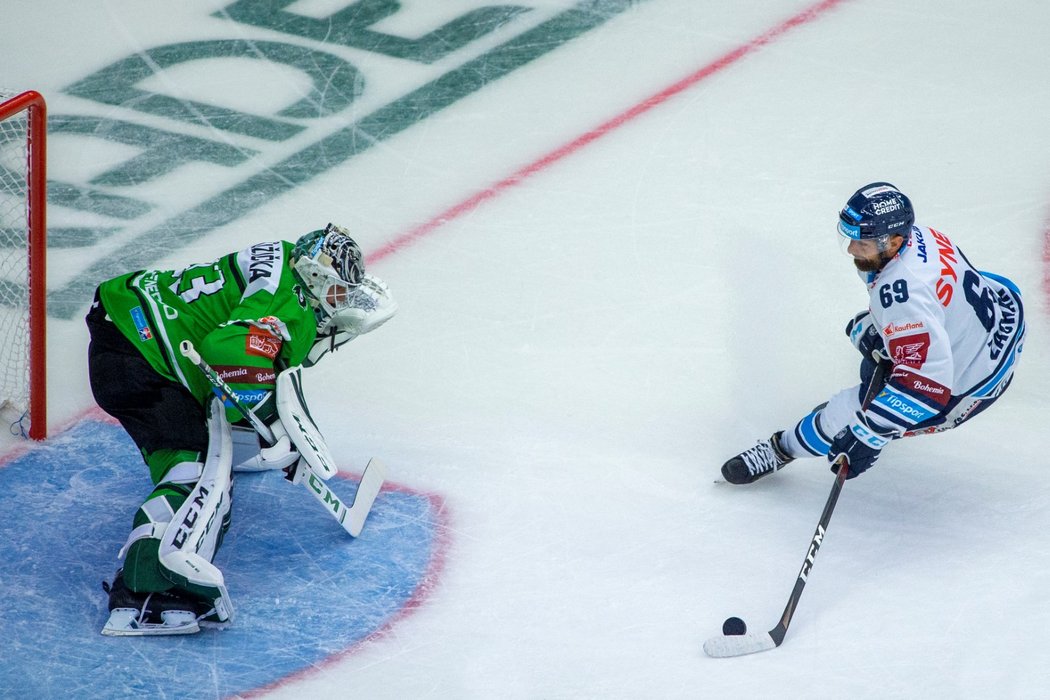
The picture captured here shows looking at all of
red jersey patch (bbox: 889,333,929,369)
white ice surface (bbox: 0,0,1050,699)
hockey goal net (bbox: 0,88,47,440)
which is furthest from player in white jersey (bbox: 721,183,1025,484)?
hockey goal net (bbox: 0,88,47,440)

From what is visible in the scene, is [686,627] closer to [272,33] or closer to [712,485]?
→ [712,485]

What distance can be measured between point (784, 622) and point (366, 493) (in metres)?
1.23

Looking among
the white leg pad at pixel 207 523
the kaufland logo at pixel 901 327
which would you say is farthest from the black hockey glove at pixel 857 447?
the white leg pad at pixel 207 523

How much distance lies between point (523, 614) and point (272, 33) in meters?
3.79

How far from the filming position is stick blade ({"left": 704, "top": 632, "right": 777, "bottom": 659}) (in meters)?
3.58

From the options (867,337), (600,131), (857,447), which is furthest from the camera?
(600,131)

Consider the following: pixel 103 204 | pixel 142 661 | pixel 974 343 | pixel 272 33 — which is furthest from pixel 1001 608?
pixel 272 33

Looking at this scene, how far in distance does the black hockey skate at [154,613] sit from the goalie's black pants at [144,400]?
39 cm

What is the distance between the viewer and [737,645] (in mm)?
3578

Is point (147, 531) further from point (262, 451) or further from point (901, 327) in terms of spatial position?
point (901, 327)

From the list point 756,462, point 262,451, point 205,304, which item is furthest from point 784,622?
point 205,304

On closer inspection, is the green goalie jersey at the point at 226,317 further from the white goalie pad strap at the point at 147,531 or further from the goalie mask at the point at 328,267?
the white goalie pad strap at the point at 147,531

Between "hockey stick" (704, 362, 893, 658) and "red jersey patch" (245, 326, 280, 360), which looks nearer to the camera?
"hockey stick" (704, 362, 893, 658)

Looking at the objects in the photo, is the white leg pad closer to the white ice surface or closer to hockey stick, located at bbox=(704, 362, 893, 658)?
the white ice surface
